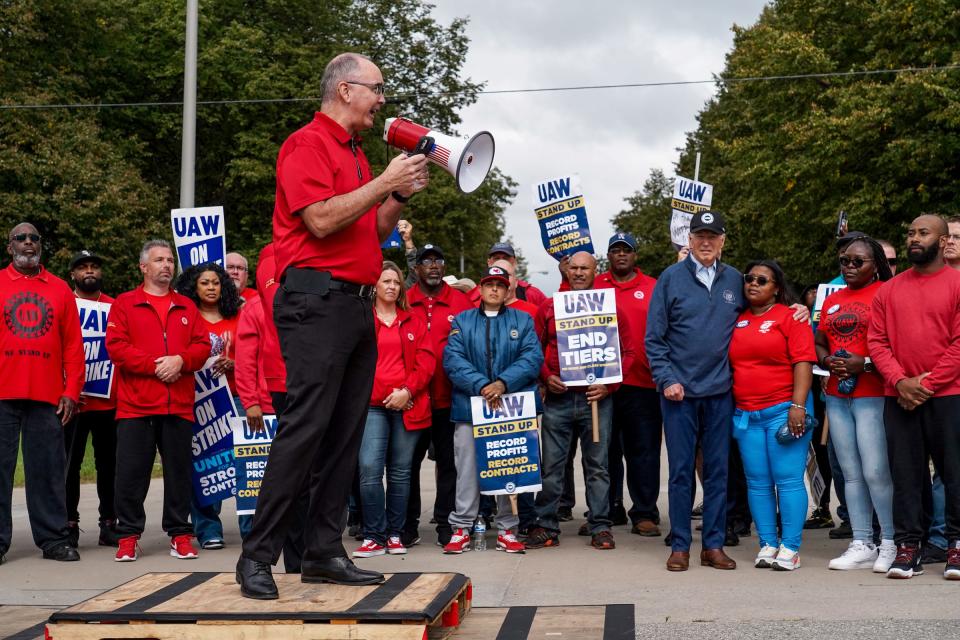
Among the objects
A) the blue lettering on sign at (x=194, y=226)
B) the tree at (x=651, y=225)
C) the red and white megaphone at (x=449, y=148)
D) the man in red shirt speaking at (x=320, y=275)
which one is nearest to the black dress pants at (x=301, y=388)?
the man in red shirt speaking at (x=320, y=275)

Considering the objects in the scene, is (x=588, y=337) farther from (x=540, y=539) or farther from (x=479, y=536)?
(x=479, y=536)

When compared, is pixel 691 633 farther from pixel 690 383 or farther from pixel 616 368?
pixel 616 368

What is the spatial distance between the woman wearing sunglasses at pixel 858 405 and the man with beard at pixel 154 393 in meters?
4.71

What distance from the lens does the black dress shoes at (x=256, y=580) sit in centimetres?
521

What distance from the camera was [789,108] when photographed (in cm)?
3139

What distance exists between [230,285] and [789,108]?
2411cm

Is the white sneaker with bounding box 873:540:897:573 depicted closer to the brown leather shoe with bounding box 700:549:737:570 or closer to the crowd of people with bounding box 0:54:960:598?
the crowd of people with bounding box 0:54:960:598

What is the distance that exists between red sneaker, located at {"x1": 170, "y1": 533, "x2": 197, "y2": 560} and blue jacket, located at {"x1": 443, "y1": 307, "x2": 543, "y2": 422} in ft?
7.31

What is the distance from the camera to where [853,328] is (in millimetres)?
8391

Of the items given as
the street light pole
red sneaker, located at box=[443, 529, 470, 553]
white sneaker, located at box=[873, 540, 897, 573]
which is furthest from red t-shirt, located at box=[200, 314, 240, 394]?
the street light pole

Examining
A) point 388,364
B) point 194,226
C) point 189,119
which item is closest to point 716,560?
point 388,364

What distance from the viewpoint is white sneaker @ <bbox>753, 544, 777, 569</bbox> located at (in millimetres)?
8344

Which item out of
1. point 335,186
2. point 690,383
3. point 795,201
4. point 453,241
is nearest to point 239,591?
point 335,186

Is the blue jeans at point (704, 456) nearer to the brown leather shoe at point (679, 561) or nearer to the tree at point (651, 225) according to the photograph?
the brown leather shoe at point (679, 561)
